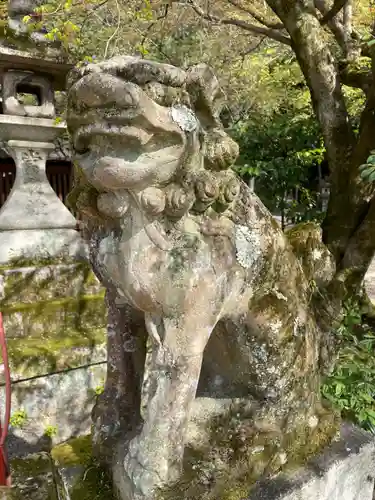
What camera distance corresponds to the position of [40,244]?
9.39 feet

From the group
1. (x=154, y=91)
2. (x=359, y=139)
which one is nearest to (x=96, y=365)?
(x=154, y=91)

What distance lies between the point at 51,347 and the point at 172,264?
5.56 feet

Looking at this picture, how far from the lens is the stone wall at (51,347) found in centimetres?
254

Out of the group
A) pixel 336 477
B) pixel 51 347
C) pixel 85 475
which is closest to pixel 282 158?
pixel 51 347

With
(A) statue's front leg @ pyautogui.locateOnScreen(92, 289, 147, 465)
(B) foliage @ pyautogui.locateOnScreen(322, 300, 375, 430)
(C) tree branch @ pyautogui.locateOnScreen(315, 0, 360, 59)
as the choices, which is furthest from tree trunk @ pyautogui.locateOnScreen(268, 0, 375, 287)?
(A) statue's front leg @ pyautogui.locateOnScreen(92, 289, 147, 465)

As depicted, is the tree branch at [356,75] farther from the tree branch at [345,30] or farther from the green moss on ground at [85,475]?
the green moss on ground at [85,475]

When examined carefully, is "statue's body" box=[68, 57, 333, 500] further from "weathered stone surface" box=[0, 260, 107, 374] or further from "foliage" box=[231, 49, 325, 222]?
"foliage" box=[231, 49, 325, 222]

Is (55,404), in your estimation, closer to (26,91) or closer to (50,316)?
(50,316)

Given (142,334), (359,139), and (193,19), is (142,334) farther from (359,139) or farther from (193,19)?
(193,19)

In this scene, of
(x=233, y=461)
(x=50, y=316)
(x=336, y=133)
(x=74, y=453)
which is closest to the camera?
(x=233, y=461)

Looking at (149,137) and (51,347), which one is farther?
(51,347)

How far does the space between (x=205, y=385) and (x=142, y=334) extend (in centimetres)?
27

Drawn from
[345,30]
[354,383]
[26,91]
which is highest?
[345,30]

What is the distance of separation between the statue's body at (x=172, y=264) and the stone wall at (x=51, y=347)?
3.94 feet
